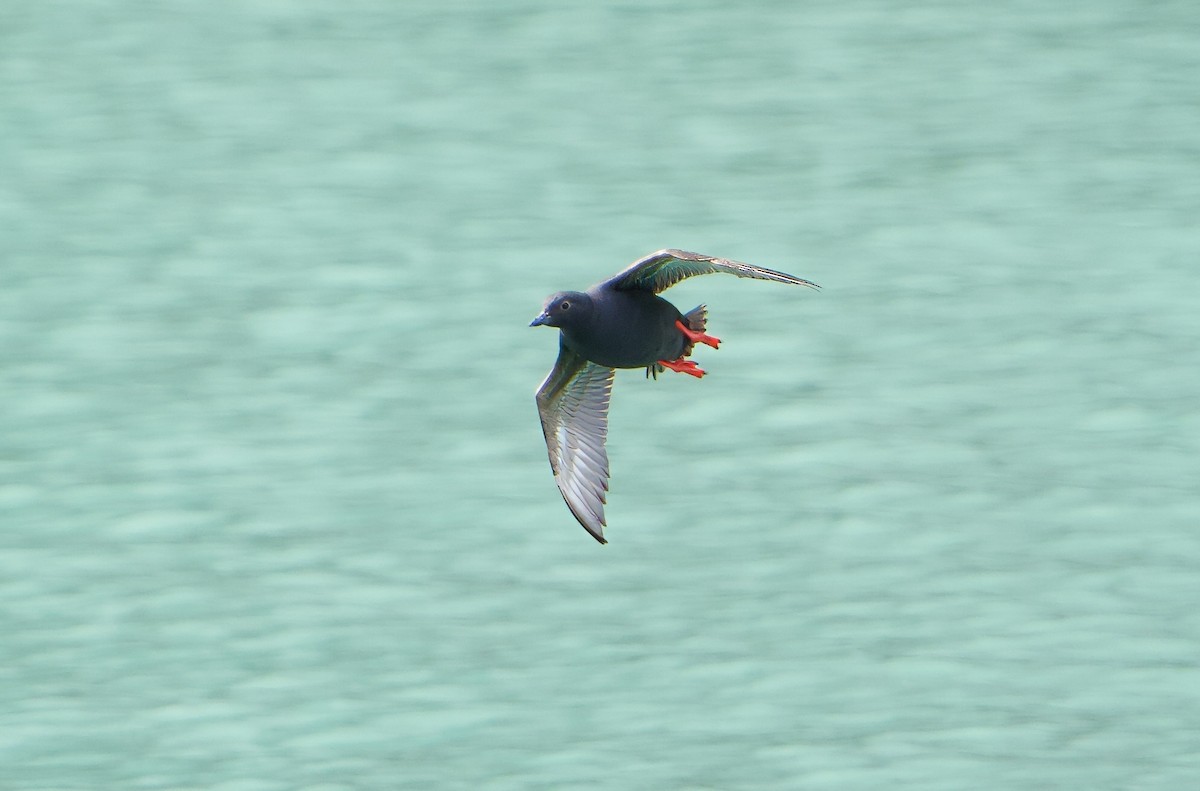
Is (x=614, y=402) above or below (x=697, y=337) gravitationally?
below

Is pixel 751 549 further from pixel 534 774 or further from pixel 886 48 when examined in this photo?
pixel 886 48

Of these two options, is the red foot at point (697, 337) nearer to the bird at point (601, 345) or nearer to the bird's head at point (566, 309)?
the bird at point (601, 345)

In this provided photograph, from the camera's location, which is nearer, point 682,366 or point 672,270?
point 672,270

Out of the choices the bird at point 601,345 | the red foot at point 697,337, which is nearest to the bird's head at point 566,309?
the bird at point 601,345

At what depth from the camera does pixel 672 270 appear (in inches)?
434

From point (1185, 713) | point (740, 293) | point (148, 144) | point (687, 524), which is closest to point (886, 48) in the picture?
point (740, 293)

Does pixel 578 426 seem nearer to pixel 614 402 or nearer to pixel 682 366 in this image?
pixel 682 366

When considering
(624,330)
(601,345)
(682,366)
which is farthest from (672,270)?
(682,366)

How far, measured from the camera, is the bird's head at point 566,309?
35.3 ft

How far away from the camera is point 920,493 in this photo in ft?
57.9

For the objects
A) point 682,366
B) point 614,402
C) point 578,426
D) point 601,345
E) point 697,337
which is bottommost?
point 614,402

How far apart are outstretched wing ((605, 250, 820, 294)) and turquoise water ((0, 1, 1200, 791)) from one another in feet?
12.9

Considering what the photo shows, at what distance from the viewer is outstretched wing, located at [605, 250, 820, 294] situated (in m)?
10.1

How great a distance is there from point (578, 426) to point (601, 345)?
1.60 m
